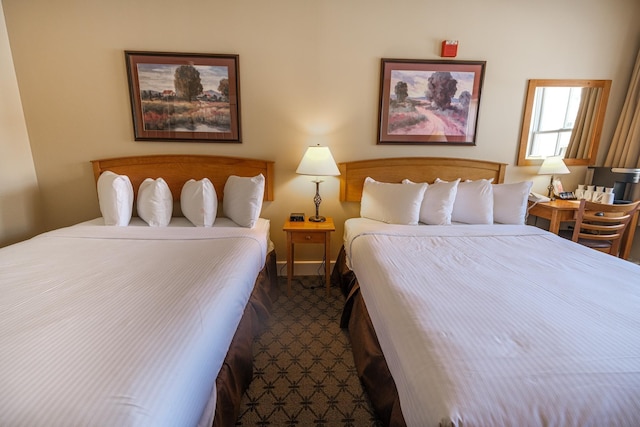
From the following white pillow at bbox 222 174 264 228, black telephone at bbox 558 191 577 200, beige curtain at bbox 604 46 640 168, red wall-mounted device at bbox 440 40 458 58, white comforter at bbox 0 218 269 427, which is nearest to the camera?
white comforter at bbox 0 218 269 427

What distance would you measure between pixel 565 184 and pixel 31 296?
428 cm

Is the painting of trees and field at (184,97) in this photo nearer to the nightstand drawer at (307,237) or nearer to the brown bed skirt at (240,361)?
the nightstand drawer at (307,237)

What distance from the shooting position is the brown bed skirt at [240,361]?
124 cm

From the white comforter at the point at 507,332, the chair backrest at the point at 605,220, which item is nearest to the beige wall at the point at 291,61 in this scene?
the chair backrest at the point at 605,220

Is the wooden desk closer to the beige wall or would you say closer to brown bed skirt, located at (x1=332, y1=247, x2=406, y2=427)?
the beige wall

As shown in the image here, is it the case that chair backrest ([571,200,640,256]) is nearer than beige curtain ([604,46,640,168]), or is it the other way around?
chair backrest ([571,200,640,256])

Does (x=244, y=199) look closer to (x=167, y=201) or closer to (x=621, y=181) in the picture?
(x=167, y=201)

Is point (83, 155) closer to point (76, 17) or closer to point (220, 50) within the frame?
point (76, 17)

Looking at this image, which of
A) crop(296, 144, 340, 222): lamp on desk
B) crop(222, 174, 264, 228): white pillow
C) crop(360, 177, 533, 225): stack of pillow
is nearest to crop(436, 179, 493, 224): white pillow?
crop(360, 177, 533, 225): stack of pillow

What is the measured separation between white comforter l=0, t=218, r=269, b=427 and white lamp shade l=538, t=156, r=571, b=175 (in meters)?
2.87

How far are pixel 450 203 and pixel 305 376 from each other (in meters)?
1.81

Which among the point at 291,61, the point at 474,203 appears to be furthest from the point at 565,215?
the point at 291,61

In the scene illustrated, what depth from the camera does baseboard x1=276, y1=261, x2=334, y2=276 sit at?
3.01m

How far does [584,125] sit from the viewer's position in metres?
2.93
